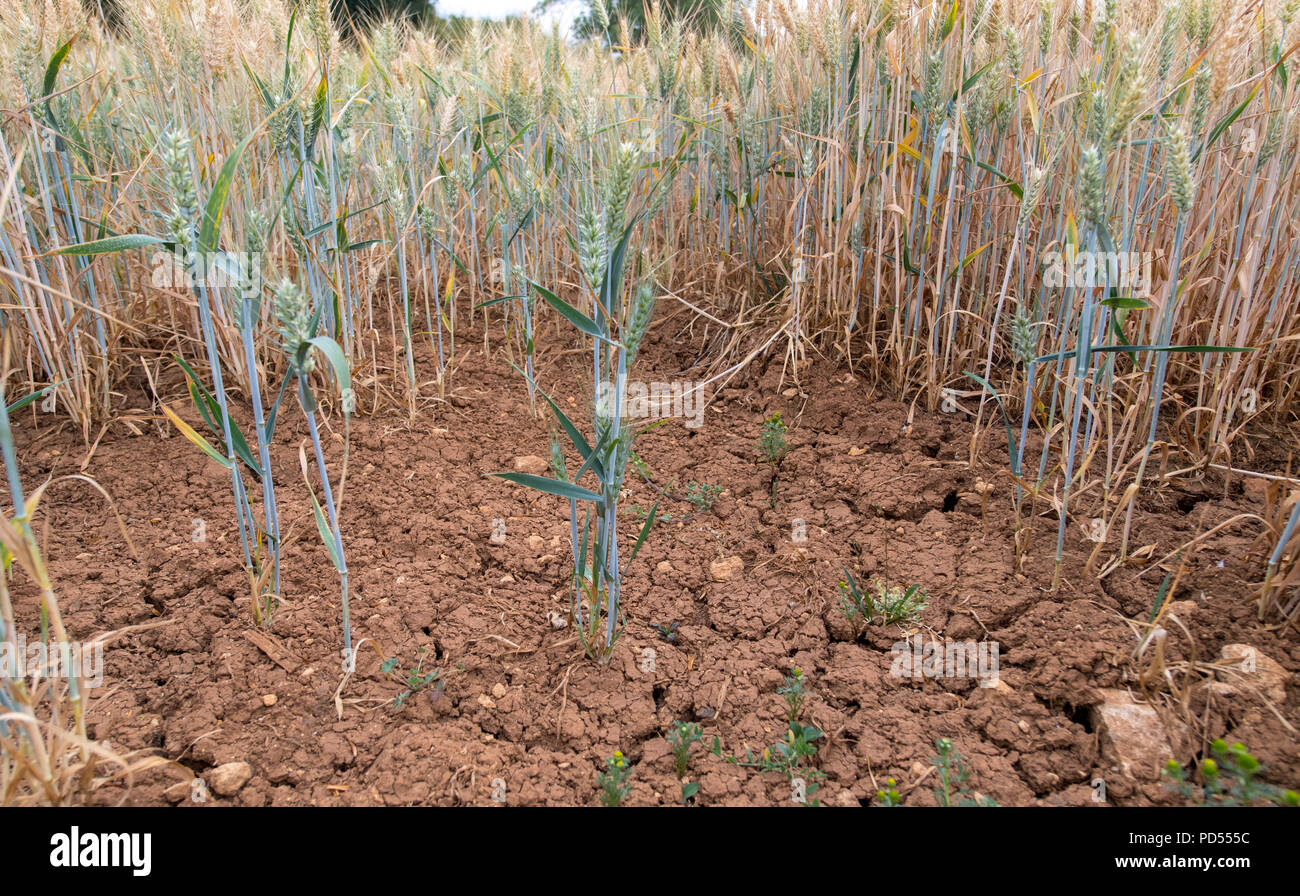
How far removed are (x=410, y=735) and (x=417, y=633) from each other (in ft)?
0.82

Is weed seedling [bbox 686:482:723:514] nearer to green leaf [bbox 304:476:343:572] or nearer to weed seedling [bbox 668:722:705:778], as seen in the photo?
weed seedling [bbox 668:722:705:778]

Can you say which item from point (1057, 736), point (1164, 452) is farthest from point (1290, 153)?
point (1057, 736)

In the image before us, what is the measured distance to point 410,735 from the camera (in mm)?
1181

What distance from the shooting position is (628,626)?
144 centimetres

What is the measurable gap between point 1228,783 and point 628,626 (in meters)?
0.94

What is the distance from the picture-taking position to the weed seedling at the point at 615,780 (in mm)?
1081

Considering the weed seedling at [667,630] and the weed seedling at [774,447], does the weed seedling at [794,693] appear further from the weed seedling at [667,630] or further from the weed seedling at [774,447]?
the weed seedling at [774,447]

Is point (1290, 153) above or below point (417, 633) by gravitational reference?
above

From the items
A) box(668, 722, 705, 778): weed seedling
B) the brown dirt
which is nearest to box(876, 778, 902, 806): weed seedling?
the brown dirt

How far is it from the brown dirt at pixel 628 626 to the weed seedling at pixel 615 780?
0.02 metres

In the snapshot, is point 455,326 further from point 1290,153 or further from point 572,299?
point 1290,153

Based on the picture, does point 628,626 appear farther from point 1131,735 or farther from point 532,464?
point 1131,735

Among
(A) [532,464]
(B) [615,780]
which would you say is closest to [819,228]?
(A) [532,464]

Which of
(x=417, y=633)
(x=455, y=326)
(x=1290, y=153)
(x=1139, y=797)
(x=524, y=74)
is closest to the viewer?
(x=1139, y=797)
